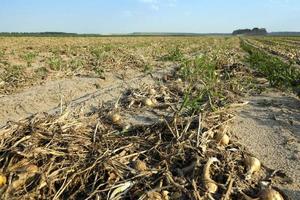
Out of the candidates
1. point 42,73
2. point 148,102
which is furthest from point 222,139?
point 42,73

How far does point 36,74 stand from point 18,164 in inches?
251

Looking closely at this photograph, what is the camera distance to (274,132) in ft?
15.6

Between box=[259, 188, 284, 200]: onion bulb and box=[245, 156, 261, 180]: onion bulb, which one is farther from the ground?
box=[259, 188, 284, 200]: onion bulb

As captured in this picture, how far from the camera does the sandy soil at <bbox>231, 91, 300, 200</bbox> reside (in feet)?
12.1

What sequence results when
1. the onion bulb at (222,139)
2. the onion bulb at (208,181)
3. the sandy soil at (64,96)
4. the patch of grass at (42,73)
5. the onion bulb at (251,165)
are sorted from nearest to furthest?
the onion bulb at (208,181), the onion bulb at (251,165), the onion bulb at (222,139), the sandy soil at (64,96), the patch of grass at (42,73)

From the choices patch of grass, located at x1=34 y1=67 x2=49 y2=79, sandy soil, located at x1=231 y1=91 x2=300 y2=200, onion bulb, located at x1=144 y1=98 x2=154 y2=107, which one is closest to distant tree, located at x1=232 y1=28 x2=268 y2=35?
patch of grass, located at x1=34 y1=67 x2=49 y2=79

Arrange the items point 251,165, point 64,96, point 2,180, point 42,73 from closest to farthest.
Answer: point 2,180 < point 251,165 < point 64,96 < point 42,73

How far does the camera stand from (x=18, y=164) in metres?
3.07

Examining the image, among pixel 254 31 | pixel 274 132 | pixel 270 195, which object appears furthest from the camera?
pixel 254 31

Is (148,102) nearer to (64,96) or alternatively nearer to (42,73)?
(64,96)

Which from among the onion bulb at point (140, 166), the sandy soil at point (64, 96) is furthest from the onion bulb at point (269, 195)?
the sandy soil at point (64, 96)

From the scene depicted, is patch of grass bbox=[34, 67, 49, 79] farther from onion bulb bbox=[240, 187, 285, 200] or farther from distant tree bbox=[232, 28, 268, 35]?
distant tree bbox=[232, 28, 268, 35]

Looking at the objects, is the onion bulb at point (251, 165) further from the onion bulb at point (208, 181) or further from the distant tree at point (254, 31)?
the distant tree at point (254, 31)

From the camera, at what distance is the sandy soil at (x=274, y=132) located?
3.69m
